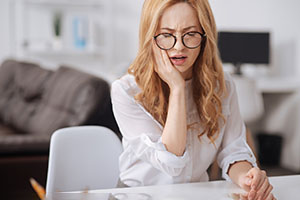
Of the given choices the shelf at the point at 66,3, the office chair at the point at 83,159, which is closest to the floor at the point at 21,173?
the office chair at the point at 83,159

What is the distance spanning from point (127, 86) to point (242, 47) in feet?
9.83

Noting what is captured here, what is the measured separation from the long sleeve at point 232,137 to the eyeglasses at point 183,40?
0.80ft

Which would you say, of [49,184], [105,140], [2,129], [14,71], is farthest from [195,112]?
[14,71]

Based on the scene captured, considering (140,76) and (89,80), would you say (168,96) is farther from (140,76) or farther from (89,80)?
(89,80)

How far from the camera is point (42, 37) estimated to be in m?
4.98

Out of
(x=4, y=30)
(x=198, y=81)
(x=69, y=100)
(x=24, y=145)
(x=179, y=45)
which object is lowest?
(x=24, y=145)

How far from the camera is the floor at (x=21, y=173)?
239 cm

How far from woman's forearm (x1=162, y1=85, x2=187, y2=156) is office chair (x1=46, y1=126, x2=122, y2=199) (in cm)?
37

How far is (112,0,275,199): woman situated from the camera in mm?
1171

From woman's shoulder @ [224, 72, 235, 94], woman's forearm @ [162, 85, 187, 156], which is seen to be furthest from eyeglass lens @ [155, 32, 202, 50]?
woman's shoulder @ [224, 72, 235, 94]

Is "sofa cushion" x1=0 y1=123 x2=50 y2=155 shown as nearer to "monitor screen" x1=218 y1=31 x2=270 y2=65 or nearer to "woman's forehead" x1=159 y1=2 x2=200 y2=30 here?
"woman's forehead" x1=159 y1=2 x2=200 y2=30

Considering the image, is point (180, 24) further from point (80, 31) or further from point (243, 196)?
point (80, 31)

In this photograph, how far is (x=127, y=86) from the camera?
4.25ft

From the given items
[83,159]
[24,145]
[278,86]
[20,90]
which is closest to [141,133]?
[83,159]
